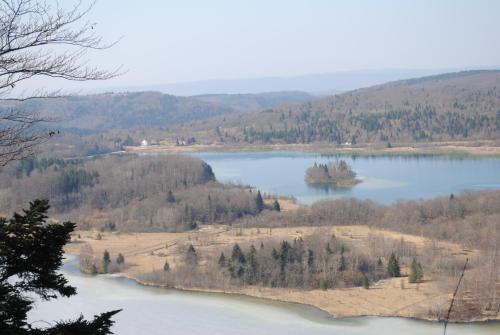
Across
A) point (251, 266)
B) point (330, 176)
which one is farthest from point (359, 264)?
point (330, 176)

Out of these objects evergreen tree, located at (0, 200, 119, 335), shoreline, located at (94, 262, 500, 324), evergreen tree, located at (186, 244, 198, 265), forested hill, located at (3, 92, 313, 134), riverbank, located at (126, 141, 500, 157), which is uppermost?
forested hill, located at (3, 92, 313, 134)

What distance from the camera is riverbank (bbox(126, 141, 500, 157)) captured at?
44062 millimetres

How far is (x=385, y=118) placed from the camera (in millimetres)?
58000

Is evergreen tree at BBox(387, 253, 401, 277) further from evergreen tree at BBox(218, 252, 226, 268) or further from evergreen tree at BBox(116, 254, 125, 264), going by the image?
evergreen tree at BBox(116, 254, 125, 264)

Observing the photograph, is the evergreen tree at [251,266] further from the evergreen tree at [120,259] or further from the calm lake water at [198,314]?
the evergreen tree at [120,259]

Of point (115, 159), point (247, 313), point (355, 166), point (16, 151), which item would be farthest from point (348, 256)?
point (355, 166)

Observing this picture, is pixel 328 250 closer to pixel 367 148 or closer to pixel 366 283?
pixel 366 283

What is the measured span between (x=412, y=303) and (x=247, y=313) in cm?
301

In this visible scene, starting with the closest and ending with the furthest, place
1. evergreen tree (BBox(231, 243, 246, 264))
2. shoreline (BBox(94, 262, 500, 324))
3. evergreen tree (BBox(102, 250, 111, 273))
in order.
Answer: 1. shoreline (BBox(94, 262, 500, 324))
2. evergreen tree (BBox(231, 243, 246, 264))
3. evergreen tree (BBox(102, 250, 111, 273))

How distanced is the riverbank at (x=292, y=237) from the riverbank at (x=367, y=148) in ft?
80.1

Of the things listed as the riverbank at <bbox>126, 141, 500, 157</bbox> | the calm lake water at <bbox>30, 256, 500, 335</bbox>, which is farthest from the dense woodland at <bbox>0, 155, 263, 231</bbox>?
the riverbank at <bbox>126, 141, 500, 157</bbox>

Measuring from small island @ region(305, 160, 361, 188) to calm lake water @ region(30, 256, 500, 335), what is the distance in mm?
18657

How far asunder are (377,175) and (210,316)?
2316cm

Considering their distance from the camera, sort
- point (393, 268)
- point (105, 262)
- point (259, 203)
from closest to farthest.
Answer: point (393, 268) → point (105, 262) → point (259, 203)
